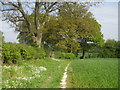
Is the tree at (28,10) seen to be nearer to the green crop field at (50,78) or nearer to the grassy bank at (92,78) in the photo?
the green crop field at (50,78)

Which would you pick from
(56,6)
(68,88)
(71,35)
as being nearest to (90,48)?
(71,35)

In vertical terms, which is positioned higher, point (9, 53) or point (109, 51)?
point (9, 53)

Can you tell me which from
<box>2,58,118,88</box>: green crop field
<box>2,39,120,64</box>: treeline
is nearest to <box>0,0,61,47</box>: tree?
<box>2,39,120,64</box>: treeline

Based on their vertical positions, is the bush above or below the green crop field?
above

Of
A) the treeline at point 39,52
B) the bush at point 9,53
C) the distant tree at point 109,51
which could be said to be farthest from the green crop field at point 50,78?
the distant tree at point 109,51

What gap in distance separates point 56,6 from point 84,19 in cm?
1087

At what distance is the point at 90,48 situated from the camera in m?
36.6

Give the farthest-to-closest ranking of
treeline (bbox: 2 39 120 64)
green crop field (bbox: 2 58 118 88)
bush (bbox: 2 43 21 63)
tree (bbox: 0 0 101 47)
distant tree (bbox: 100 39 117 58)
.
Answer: distant tree (bbox: 100 39 117 58)
tree (bbox: 0 0 101 47)
treeline (bbox: 2 39 120 64)
bush (bbox: 2 43 21 63)
green crop field (bbox: 2 58 118 88)

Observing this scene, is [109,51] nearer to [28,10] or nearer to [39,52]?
[39,52]

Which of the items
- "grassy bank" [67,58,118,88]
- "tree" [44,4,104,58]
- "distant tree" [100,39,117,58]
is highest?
"tree" [44,4,104,58]

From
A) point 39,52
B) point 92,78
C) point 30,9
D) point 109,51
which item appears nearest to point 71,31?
point 30,9

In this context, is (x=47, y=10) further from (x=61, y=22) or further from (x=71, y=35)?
(x=71, y=35)

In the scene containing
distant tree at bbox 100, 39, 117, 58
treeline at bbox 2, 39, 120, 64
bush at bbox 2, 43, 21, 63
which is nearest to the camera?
bush at bbox 2, 43, 21, 63

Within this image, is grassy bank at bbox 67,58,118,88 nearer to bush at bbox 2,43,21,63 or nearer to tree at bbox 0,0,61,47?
bush at bbox 2,43,21,63
